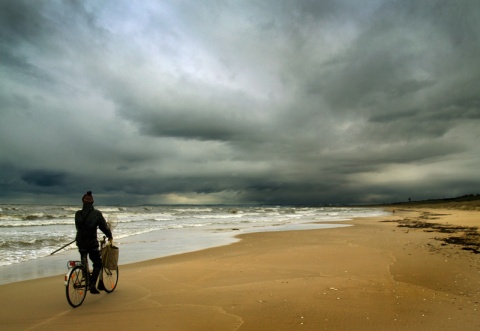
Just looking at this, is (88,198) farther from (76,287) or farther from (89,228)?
(76,287)

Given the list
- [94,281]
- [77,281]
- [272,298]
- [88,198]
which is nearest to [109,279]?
[94,281]

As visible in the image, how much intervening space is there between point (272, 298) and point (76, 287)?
4.26 metres

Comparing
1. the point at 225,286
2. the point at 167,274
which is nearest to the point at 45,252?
the point at 167,274

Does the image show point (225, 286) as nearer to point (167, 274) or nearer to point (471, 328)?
point (167, 274)

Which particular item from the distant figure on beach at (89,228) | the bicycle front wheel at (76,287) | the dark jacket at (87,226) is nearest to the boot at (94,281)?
the distant figure on beach at (89,228)

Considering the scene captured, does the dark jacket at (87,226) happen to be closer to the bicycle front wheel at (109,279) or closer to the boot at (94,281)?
the boot at (94,281)

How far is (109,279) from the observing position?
812 cm

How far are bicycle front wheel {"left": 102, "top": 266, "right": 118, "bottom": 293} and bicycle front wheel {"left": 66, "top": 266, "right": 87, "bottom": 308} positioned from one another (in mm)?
655

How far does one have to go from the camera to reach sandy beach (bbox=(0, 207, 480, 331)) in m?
5.89

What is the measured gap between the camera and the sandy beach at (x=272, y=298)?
5.89 meters

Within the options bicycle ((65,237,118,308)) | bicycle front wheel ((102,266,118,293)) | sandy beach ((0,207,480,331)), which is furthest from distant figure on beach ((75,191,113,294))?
sandy beach ((0,207,480,331))

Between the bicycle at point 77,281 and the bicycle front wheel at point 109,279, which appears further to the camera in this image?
the bicycle front wheel at point 109,279

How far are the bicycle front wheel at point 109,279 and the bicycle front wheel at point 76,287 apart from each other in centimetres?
65

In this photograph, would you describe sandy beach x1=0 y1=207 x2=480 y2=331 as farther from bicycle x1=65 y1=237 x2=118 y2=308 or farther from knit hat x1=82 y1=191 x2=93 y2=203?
knit hat x1=82 y1=191 x2=93 y2=203
